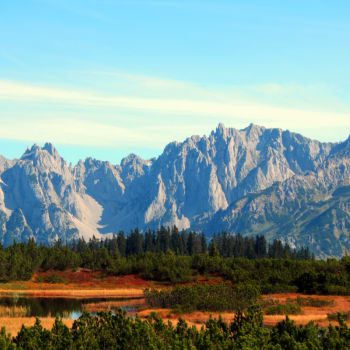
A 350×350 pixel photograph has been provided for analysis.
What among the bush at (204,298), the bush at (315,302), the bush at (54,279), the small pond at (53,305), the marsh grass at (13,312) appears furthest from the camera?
the bush at (54,279)

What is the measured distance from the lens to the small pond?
52.7 meters

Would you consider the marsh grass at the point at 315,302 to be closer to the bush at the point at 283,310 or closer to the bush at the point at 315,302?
the bush at the point at 315,302

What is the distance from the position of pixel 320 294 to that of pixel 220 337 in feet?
171

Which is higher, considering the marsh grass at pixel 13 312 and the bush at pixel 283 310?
the marsh grass at pixel 13 312

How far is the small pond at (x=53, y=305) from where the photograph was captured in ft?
173

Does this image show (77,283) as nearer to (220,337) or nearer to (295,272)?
(295,272)

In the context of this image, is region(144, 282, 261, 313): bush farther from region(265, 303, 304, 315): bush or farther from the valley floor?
region(265, 303, 304, 315): bush

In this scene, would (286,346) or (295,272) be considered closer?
(286,346)

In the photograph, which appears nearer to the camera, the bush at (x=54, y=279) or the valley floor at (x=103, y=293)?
the valley floor at (x=103, y=293)

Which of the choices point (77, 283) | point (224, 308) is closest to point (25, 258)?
point (77, 283)

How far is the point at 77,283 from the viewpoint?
9231 cm

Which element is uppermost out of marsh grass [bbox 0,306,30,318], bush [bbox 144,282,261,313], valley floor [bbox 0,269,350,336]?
marsh grass [bbox 0,306,30,318]

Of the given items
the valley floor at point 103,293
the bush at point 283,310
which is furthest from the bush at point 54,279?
the bush at point 283,310

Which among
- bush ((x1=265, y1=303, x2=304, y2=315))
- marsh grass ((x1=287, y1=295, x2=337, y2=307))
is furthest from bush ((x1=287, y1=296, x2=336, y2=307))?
bush ((x1=265, y1=303, x2=304, y2=315))
